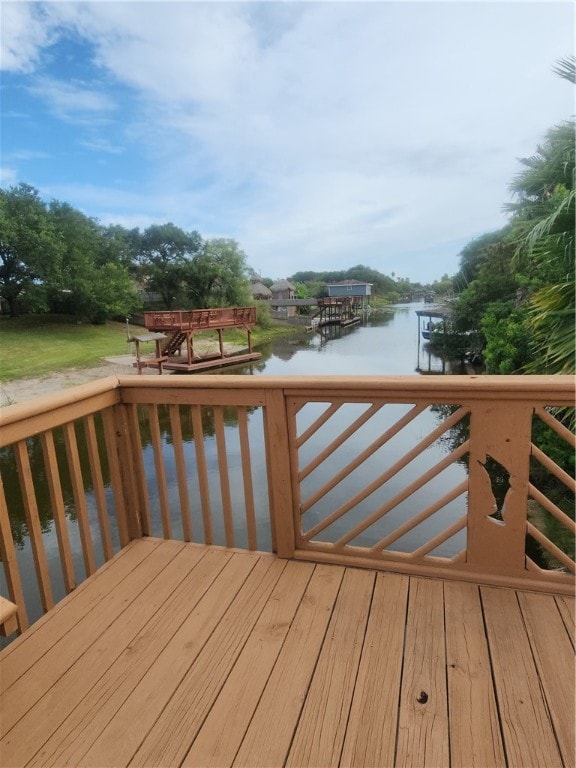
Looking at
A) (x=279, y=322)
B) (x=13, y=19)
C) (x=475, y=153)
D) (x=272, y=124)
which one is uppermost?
(x=272, y=124)

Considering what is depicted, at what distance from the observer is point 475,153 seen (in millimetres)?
15008

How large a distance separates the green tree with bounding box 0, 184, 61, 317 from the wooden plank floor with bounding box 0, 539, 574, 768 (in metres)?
24.8

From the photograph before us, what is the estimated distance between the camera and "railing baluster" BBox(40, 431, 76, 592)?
153 cm

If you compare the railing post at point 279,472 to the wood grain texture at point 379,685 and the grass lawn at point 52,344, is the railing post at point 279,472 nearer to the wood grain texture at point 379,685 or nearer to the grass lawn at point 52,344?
the wood grain texture at point 379,685

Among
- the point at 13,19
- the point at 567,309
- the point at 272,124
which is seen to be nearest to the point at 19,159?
the point at 272,124

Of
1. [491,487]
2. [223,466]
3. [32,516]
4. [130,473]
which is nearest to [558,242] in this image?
[491,487]

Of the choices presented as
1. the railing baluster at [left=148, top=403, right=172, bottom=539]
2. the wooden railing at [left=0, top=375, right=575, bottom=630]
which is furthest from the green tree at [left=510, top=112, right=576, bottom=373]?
the railing baluster at [left=148, top=403, right=172, bottom=539]

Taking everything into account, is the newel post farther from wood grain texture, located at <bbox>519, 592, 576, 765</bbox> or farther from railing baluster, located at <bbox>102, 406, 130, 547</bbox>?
railing baluster, located at <bbox>102, 406, 130, 547</bbox>

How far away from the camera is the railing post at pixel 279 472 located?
1.69 m

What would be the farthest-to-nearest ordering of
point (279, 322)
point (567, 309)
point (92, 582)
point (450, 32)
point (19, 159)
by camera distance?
point (279, 322), point (19, 159), point (567, 309), point (450, 32), point (92, 582)

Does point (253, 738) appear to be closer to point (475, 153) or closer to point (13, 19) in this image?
point (13, 19)

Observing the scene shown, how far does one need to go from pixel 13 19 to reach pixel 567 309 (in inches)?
191

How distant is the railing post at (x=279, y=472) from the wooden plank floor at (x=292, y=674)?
0.48 ft

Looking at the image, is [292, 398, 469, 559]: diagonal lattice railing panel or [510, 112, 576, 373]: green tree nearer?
[292, 398, 469, 559]: diagonal lattice railing panel
